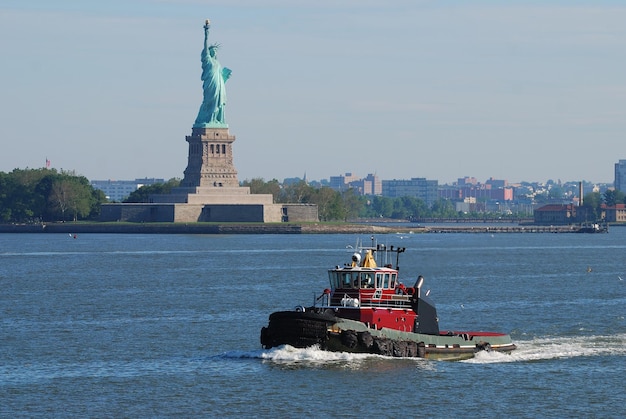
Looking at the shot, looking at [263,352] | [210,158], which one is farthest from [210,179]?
[263,352]

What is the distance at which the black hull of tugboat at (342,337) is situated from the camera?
47312 mm

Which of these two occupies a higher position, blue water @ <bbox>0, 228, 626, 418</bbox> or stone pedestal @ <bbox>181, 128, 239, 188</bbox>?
stone pedestal @ <bbox>181, 128, 239, 188</bbox>

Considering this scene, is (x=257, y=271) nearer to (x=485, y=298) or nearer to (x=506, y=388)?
(x=485, y=298)

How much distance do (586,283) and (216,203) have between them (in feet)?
340

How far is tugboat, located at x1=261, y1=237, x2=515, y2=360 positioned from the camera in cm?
4747

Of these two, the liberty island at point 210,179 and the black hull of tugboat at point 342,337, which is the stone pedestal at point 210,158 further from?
the black hull of tugboat at point 342,337

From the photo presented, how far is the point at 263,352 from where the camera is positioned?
160 feet

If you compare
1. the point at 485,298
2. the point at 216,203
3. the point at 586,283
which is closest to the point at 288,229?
the point at 216,203

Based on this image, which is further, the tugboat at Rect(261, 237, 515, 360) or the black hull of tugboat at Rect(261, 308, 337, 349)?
the tugboat at Rect(261, 237, 515, 360)

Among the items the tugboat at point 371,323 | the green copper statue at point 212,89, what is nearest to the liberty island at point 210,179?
the green copper statue at point 212,89

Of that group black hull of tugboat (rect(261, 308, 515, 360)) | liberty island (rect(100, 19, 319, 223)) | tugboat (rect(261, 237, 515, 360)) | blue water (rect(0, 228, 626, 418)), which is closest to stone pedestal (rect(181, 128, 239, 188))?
liberty island (rect(100, 19, 319, 223))

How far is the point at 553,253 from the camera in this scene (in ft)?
466

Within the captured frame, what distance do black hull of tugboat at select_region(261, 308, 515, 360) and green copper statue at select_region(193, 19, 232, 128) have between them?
141755 millimetres

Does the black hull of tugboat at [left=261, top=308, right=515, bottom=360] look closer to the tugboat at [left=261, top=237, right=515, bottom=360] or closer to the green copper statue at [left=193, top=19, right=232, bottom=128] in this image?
the tugboat at [left=261, top=237, right=515, bottom=360]
